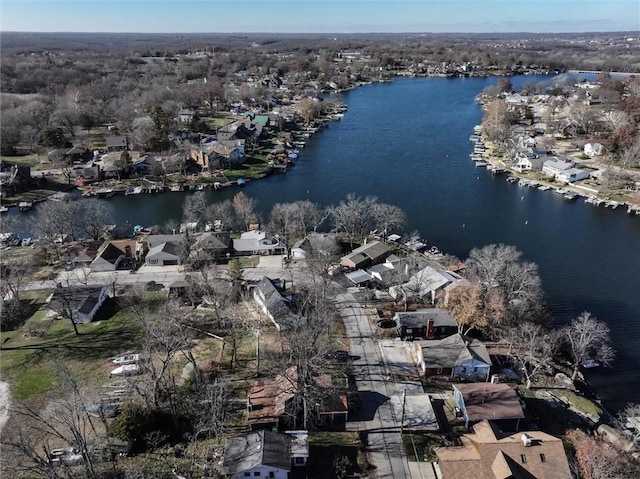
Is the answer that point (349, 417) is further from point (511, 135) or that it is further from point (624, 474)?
point (511, 135)

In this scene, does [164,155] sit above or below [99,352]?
above

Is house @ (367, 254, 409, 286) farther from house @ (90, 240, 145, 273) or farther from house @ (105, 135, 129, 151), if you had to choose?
house @ (105, 135, 129, 151)

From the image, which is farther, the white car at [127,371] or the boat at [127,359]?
the boat at [127,359]

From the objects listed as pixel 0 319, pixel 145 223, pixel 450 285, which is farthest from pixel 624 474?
pixel 145 223

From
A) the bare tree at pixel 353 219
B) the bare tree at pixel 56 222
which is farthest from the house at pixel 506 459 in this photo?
the bare tree at pixel 56 222

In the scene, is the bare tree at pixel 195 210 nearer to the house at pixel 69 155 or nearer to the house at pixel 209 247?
the house at pixel 209 247

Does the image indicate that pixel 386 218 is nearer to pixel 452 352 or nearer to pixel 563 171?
pixel 452 352

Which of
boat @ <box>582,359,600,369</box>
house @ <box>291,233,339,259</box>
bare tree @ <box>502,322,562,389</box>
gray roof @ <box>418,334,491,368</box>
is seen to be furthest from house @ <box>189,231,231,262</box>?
boat @ <box>582,359,600,369</box>
